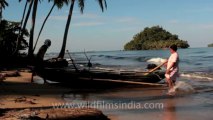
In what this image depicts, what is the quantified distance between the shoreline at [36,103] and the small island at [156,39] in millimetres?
104764

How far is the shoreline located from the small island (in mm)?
104764

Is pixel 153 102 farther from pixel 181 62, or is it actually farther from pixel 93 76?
pixel 181 62

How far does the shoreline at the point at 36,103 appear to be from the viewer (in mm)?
7289

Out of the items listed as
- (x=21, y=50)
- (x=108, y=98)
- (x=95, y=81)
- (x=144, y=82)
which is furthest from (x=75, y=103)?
(x=21, y=50)

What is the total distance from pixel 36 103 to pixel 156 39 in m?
116

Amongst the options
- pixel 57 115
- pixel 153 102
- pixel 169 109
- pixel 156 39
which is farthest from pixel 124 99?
pixel 156 39

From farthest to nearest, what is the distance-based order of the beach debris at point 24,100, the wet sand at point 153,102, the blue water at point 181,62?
the blue water at point 181,62, the beach debris at point 24,100, the wet sand at point 153,102

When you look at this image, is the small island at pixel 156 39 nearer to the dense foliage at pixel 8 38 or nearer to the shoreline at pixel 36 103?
the dense foliage at pixel 8 38

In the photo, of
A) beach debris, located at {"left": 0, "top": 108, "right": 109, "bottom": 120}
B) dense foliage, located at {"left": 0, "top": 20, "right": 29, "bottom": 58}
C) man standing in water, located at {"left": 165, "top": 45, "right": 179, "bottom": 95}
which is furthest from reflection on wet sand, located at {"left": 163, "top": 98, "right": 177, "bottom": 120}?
dense foliage, located at {"left": 0, "top": 20, "right": 29, "bottom": 58}

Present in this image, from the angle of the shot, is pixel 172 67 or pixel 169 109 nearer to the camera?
pixel 169 109

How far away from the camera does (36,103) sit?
32.5ft

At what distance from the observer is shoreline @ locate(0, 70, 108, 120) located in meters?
7.29

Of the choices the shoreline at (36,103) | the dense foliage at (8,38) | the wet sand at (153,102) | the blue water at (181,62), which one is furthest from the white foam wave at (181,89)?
the dense foliage at (8,38)

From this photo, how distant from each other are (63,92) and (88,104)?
2631 mm
